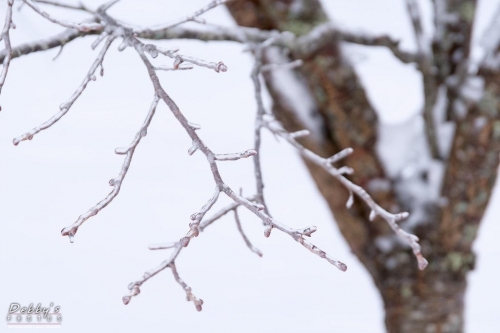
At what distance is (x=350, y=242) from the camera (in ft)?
5.51

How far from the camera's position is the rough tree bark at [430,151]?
1.44m

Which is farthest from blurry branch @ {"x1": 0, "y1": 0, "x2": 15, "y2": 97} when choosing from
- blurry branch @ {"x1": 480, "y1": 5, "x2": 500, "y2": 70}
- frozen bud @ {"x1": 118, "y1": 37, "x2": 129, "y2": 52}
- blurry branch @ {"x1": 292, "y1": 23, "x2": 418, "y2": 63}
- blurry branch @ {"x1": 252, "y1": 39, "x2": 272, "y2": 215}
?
blurry branch @ {"x1": 480, "y1": 5, "x2": 500, "y2": 70}

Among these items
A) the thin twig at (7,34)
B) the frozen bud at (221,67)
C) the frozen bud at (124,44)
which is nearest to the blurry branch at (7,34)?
the thin twig at (7,34)

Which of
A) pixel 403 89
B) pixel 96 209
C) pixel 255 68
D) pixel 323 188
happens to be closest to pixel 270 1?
pixel 255 68

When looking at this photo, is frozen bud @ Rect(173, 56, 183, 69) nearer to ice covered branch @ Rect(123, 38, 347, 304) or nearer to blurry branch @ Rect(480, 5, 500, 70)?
ice covered branch @ Rect(123, 38, 347, 304)

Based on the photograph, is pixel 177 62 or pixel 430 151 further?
pixel 430 151

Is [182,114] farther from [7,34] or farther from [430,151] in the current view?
[430,151]

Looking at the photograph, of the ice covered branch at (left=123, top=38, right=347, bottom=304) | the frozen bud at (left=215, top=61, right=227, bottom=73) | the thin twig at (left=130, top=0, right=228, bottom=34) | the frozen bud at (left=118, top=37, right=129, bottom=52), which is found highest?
the thin twig at (left=130, top=0, right=228, bottom=34)

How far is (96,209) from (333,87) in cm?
104

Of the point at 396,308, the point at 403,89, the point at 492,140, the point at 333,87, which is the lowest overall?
the point at 396,308

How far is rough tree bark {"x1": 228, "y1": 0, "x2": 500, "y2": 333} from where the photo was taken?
144cm

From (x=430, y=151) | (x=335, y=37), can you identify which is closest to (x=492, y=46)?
(x=430, y=151)

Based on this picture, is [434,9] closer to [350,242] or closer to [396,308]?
[350,242]

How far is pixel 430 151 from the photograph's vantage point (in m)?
1.57
